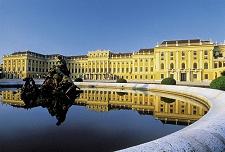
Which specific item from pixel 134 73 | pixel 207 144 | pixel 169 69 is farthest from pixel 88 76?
pixel 207 144

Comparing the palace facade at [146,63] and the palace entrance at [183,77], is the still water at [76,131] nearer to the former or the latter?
the palace facade at [146,63]

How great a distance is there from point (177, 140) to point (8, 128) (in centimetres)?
496

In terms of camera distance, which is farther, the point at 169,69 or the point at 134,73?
the point at 134,73

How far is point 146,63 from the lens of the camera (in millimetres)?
80500

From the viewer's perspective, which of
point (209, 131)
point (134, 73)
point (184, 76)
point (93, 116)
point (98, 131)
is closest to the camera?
point (209, 131)

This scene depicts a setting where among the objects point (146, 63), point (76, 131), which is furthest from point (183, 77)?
point (76, 131)

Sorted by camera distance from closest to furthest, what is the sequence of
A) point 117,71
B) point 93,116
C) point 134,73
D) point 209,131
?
1. point 209,131
2. point 93,116
3. point 134,73
4. point 117,71

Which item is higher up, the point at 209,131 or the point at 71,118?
the point at 209,131

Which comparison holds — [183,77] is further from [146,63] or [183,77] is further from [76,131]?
[76,131]

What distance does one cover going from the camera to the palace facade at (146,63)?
68.7m

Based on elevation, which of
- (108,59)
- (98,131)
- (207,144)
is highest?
(108,59)

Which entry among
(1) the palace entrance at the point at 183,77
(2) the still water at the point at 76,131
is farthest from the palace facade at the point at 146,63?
(2) the still water at the point at 76,131

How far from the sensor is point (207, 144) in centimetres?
315

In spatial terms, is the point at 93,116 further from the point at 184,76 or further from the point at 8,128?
the point at 184,76
